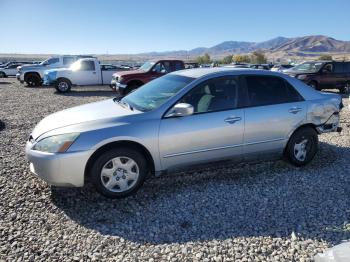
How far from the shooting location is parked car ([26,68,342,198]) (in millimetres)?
4020

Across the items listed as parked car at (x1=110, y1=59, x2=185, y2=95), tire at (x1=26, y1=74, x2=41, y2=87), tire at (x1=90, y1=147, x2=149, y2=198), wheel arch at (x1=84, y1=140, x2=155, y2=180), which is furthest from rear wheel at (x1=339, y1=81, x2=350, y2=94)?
tire at (x1=26, y1=74, x2=41, y2=87)

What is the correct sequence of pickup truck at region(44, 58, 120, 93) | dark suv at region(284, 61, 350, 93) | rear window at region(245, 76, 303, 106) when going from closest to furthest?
rear window at region(245, 76, 303, 106)
dark suv at region(284, 61, 350, 93)
pickup truck at region(44, 58, 120, 93)

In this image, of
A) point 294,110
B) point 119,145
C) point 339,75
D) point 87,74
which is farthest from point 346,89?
point 119,145

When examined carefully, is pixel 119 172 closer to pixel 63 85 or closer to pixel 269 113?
pixel 269 113

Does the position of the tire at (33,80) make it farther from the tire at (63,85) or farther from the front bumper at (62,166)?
the front bumper at (62,166)

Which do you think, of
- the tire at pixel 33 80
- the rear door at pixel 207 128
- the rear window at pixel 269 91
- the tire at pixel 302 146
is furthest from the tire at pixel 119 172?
the tire at pixel 33 80

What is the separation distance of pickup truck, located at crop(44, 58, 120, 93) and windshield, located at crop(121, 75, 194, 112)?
12811 mm

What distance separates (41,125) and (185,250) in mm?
2647

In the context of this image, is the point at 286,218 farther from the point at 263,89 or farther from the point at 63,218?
the point at 63,218

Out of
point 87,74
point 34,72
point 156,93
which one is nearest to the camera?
point 156,93

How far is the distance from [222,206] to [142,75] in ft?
36.2

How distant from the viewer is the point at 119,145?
4156 millimetres

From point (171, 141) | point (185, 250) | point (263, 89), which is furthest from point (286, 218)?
point (263, 89)

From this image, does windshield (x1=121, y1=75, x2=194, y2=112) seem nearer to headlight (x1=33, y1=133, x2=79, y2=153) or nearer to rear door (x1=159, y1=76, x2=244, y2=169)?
rear door (x1=159, y1=76, x2=244, y2=169)
